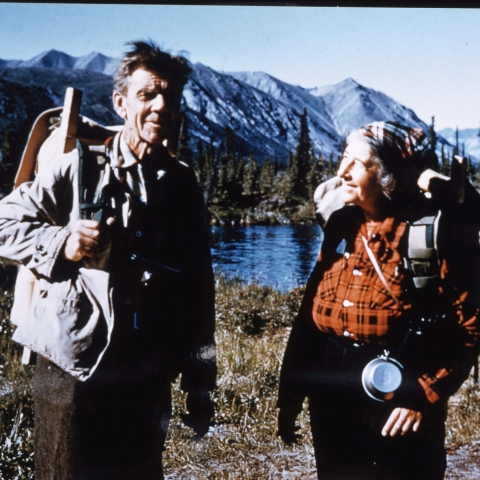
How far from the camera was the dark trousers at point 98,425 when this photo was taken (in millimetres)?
2211

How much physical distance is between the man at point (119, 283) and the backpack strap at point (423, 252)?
968mm

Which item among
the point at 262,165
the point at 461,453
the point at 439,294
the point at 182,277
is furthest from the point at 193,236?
the point at 461,453

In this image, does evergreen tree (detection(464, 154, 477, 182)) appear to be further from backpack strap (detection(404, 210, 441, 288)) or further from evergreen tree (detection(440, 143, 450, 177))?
backpack strap (detection(404, 210, 441, 288))

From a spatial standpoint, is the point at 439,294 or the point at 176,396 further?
the point at 176,396

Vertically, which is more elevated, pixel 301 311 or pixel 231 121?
pixel 231 121

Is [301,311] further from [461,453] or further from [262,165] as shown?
[461,453]

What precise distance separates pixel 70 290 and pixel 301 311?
1104 mm

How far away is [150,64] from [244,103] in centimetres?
62

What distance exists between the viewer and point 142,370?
2.31 metres

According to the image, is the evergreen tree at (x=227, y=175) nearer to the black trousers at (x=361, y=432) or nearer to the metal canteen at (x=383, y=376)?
the black trousers at (x=361, y=432)

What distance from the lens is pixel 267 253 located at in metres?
2.62

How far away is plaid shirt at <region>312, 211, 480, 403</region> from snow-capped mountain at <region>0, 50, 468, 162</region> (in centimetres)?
53

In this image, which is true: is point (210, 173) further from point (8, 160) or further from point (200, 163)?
point (8, 160)

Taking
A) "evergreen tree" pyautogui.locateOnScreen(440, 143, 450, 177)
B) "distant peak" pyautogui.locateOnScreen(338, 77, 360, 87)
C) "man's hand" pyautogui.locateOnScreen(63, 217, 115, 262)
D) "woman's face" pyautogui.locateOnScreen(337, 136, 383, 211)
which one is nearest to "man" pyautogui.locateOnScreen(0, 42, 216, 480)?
"man's hand" pyautogui.locateOnScreen(63, 217, 115, 262)
